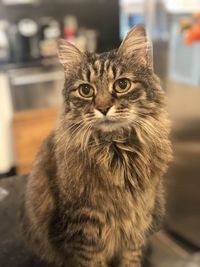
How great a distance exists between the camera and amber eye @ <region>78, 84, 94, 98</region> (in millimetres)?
910

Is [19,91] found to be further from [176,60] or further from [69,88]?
[69,88]

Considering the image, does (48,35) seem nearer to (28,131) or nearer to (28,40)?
(28,40)

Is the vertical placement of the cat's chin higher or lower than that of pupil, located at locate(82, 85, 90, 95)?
lower

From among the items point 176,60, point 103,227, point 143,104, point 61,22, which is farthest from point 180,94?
point 61,22

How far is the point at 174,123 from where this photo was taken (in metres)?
1.53

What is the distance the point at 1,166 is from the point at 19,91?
0.64m

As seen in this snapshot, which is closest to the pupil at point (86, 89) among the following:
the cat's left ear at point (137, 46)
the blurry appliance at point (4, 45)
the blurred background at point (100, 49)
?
the cat's left ear at point (137, 46)

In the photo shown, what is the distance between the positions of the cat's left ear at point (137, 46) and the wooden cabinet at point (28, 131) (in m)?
1.87

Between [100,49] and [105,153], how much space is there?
259 cm

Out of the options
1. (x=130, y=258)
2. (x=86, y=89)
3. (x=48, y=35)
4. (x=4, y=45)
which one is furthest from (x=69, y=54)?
(x=48, y=35)

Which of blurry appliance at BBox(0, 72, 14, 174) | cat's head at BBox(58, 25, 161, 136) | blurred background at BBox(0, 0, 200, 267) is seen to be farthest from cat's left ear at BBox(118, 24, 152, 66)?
blurry appliance at BBox(0, 72, 14, 174)

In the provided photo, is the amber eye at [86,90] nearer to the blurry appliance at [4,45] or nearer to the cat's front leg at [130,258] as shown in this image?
the cat's front leg at [130,258]

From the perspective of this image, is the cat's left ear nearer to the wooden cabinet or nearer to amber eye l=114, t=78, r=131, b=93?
amber eye l=114, t=78, r=131, b=93

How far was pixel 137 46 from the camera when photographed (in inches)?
36.4
